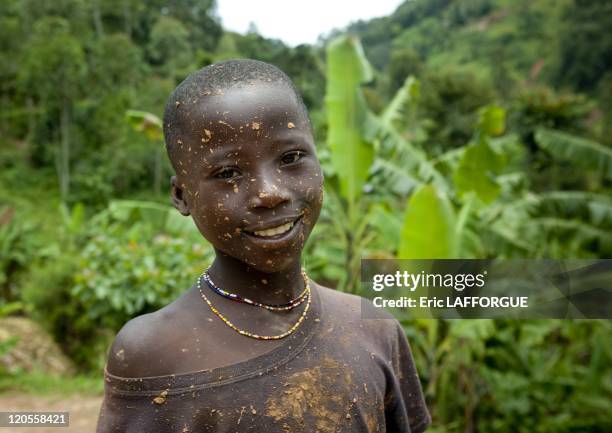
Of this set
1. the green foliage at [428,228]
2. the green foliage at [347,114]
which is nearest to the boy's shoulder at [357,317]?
the green foliage at [428,228]

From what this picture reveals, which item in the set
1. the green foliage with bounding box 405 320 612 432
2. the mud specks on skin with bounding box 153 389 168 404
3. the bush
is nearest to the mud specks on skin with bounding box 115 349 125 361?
the mud specks on skin with bounding box 153 389 168 404

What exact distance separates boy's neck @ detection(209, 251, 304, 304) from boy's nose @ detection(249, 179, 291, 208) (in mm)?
190

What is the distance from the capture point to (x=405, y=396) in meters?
1.61

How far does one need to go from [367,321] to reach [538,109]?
13128mm

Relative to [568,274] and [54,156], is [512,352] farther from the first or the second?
[54,156]

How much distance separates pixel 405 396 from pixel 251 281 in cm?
56

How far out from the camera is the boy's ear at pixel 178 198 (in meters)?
1.38

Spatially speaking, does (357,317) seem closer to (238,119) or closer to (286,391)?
(286,391)

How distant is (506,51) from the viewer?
128ft

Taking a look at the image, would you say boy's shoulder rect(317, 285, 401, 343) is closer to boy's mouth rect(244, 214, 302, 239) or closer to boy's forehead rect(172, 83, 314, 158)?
boy's mouth rect(244, 214, 302, 239)

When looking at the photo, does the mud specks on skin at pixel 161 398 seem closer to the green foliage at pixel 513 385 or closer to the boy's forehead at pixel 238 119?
the boy's forehead at pixel 238 119

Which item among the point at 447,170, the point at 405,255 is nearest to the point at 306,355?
the point at 405,255

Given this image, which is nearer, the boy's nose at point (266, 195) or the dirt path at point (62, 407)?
the boy's nose at point (266, 195)

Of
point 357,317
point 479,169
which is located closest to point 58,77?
point 479,169
